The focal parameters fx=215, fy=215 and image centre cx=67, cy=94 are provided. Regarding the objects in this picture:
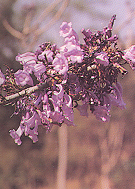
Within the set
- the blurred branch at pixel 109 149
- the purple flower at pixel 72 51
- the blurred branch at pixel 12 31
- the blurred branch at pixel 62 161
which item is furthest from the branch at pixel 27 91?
the blurred branch at pixel 109 149

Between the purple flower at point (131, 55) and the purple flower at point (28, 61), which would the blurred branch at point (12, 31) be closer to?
the purple flower at point (28, 61)

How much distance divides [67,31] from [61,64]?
102 millimetres

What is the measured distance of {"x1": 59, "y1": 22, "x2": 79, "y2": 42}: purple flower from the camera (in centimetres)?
55

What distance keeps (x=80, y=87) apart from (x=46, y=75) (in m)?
0.10

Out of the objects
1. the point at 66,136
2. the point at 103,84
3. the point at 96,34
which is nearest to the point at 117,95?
the point at 103,84

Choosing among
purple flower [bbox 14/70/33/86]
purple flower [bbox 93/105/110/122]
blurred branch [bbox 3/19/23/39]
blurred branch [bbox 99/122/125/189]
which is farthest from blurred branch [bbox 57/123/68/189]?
purple flower [bbox 14/70/33/86]

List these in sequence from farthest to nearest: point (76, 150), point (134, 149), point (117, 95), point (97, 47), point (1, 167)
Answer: point (134, 149), point (76, 150), point (1, 167), point (117, 95), point (97, 47)

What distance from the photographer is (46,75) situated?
0.57 meters

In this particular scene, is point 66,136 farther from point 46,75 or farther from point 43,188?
point 46,75

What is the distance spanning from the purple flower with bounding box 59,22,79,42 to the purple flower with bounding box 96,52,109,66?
0.08m

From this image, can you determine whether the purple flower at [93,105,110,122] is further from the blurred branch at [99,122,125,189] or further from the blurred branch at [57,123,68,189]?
the blurred branch at [99,122,125,189]

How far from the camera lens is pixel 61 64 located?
521 mm

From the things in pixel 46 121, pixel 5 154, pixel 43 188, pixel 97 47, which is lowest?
pixel 46 121

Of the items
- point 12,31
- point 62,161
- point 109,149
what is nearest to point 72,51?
point 12,31
